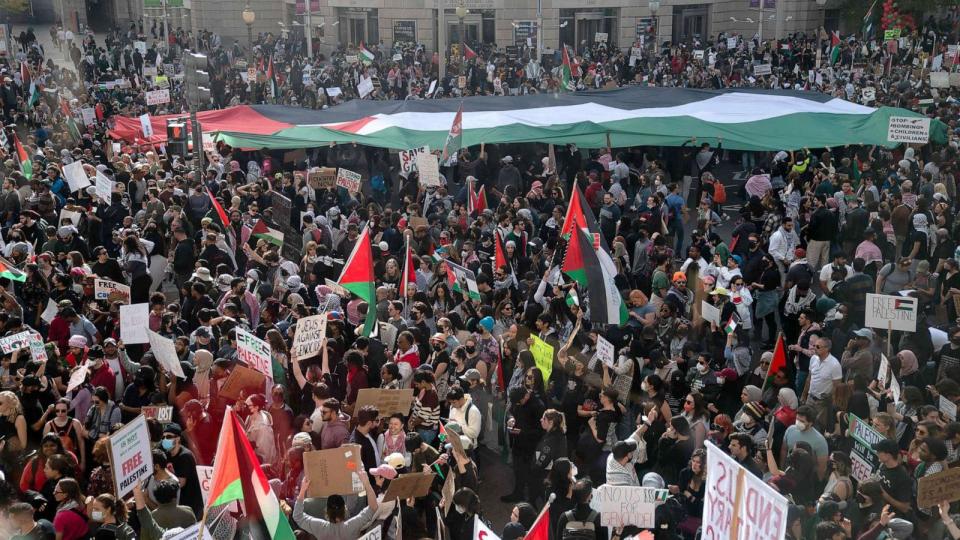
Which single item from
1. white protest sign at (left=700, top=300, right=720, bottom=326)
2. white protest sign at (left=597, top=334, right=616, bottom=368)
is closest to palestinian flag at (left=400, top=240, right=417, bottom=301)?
white protest sign at (left=597, top=334, right=616, bottom=368)

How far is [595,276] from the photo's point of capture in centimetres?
1204

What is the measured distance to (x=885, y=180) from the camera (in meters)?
19.6

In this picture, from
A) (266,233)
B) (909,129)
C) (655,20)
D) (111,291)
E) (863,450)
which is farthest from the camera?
(655,20)

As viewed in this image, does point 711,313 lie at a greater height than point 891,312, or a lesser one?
lesser

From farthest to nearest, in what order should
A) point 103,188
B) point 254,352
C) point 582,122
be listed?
point 582,122, point 103,188, point 254,352

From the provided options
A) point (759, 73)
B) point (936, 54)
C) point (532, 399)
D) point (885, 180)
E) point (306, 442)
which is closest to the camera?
point (306, 442)

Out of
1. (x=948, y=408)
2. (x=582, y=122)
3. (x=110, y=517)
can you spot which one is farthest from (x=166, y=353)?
(x=582, y=122)

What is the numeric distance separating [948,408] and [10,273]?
963 centimetres

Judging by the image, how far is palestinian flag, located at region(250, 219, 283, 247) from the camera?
1452 centimetres

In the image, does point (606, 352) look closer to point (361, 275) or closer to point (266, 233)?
point (361, 275)

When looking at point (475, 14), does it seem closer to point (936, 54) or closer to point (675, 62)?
point (675, 62)

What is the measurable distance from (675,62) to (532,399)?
29.7 m

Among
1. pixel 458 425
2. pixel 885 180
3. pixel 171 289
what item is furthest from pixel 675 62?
pixel 458 425

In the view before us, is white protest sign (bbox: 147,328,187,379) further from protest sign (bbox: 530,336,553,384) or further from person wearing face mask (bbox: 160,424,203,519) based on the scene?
protest sign (bbox: 530,336,553,384)
